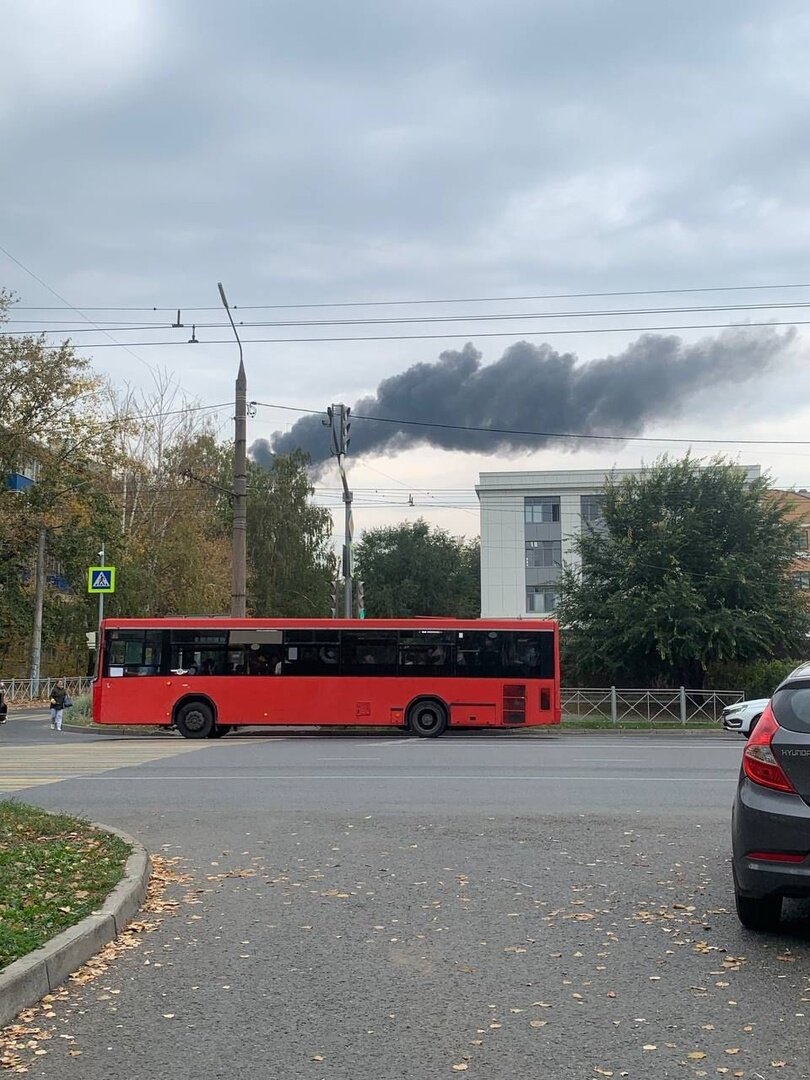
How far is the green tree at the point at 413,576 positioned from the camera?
9244 cm

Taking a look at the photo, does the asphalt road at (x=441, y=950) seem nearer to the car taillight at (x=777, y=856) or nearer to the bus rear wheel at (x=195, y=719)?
the car taillight at (x=777, y=856)

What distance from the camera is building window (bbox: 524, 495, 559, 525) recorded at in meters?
81.3

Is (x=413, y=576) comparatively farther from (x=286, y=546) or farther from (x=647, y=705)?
(x=647, y=705)

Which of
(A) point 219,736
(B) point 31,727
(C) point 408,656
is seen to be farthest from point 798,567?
(B) point 31,727

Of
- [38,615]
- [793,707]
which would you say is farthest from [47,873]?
[38,615]

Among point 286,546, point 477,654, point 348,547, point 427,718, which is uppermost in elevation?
point 286,546

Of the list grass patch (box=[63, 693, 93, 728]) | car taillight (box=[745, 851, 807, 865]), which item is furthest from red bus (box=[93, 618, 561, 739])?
car taillight (box=[745, 851, 807, 865])

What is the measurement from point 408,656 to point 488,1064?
847 inches

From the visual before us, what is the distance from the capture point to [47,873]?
8.05 meters

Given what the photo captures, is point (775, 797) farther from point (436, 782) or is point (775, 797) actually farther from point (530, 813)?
Result: point (436, 782)

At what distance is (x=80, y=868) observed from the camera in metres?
8.19

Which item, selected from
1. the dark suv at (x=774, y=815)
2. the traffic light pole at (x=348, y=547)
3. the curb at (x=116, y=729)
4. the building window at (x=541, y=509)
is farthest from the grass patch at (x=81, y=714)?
the building window at (x=541, y=509)

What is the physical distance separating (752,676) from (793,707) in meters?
30.4

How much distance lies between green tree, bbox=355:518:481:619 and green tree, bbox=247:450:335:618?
20.6 m
